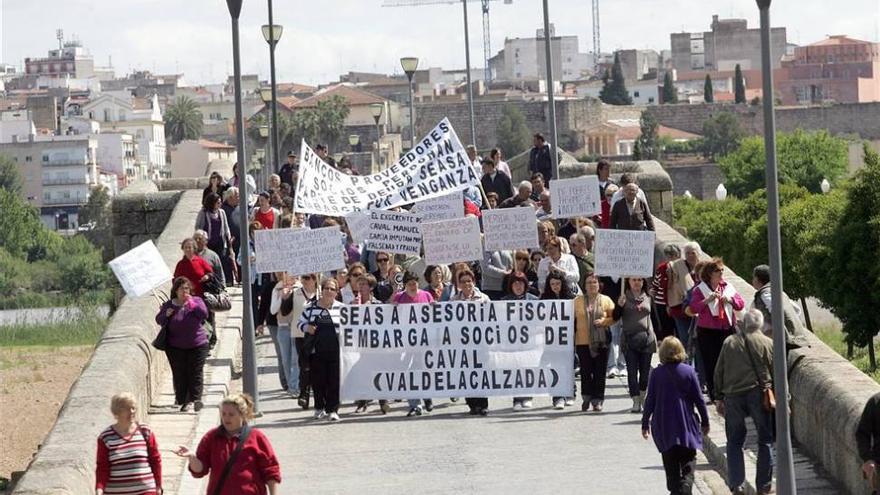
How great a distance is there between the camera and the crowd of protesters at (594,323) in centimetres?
1305

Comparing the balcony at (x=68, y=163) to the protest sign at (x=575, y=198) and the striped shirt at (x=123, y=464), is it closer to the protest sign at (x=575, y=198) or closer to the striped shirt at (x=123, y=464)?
the protest sign at (x=575, y=198)

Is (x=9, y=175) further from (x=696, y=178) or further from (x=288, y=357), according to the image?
(x=288, y=357)

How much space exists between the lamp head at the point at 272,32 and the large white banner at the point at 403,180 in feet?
43.5

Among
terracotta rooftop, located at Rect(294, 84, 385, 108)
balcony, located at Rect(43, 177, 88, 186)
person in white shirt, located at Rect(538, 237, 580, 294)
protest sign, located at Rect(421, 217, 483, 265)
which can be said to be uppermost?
terracotta rooftop, located at Rect(294, 84, 385, 108)

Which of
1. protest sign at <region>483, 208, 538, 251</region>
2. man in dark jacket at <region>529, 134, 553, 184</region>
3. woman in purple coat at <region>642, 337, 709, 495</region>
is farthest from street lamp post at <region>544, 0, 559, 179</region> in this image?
woman in purple coat at <region>642, 337, 709, 495</region>

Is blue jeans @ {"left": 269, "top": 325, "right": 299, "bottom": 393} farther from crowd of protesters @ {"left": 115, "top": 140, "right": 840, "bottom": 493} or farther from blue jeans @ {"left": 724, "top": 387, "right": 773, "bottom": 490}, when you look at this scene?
blue jeans @ {"left": 724, "top": 387, "right": 773, "bottom": 490}

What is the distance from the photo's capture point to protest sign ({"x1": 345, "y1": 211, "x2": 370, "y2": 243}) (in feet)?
70.4

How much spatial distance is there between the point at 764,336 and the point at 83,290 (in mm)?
110265

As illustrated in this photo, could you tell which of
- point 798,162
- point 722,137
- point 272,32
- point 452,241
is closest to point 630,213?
point 452,241

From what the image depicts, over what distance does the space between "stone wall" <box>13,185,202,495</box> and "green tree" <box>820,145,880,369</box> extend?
23.8 meters

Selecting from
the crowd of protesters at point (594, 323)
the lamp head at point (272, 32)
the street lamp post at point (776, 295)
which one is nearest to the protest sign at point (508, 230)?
the crowd of protesters at point (594, 323)

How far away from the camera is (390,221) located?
20.6 metres

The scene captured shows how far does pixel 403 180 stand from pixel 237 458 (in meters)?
11.6

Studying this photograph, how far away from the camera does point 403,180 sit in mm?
22172
